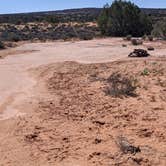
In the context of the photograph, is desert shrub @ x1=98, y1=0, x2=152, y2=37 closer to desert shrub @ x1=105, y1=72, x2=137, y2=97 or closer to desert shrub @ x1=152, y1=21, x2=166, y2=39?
desert shrub @ x1=152, y1=21, x2=166, y2=39

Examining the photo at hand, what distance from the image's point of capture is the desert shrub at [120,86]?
16797 millimetres

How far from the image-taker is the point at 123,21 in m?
51.8

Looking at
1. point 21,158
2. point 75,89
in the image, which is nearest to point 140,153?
point 21,158

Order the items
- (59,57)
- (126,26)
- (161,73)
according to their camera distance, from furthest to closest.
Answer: (126,26), (59,57), (161,73)

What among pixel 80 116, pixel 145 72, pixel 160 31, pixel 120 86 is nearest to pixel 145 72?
pixel 145 72

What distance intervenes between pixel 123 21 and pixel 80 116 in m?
38.6

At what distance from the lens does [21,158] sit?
1034 centimetres

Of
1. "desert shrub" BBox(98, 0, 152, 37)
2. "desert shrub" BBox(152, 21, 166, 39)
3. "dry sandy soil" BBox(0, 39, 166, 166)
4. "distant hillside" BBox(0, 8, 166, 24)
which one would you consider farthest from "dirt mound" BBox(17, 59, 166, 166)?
"distant hillside" BBox(0, 8, 166, 24)

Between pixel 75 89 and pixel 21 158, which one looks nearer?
pixel 21 158

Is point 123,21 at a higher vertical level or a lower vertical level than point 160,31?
higher

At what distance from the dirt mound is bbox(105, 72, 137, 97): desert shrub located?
0.17m

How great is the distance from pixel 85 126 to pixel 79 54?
19.5 m

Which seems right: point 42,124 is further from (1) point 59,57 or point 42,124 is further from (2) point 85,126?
(1) point 59,57

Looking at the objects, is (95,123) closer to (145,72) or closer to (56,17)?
(145,72)
